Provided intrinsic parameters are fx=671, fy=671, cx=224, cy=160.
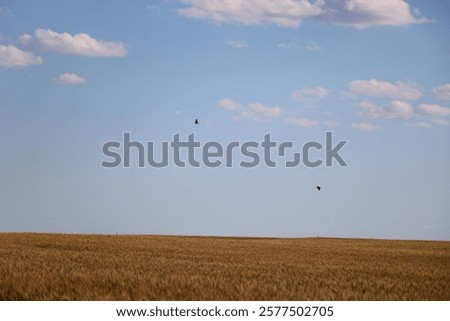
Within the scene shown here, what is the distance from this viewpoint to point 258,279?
15.4m

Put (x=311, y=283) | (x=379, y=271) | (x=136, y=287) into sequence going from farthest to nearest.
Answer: (x=379, y=271), (x=311, y=283), (x=136, y=287)

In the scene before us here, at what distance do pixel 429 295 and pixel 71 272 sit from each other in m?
8.03

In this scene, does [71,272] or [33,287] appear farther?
[71,272]

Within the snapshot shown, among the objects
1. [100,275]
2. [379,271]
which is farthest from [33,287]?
[379,271]
